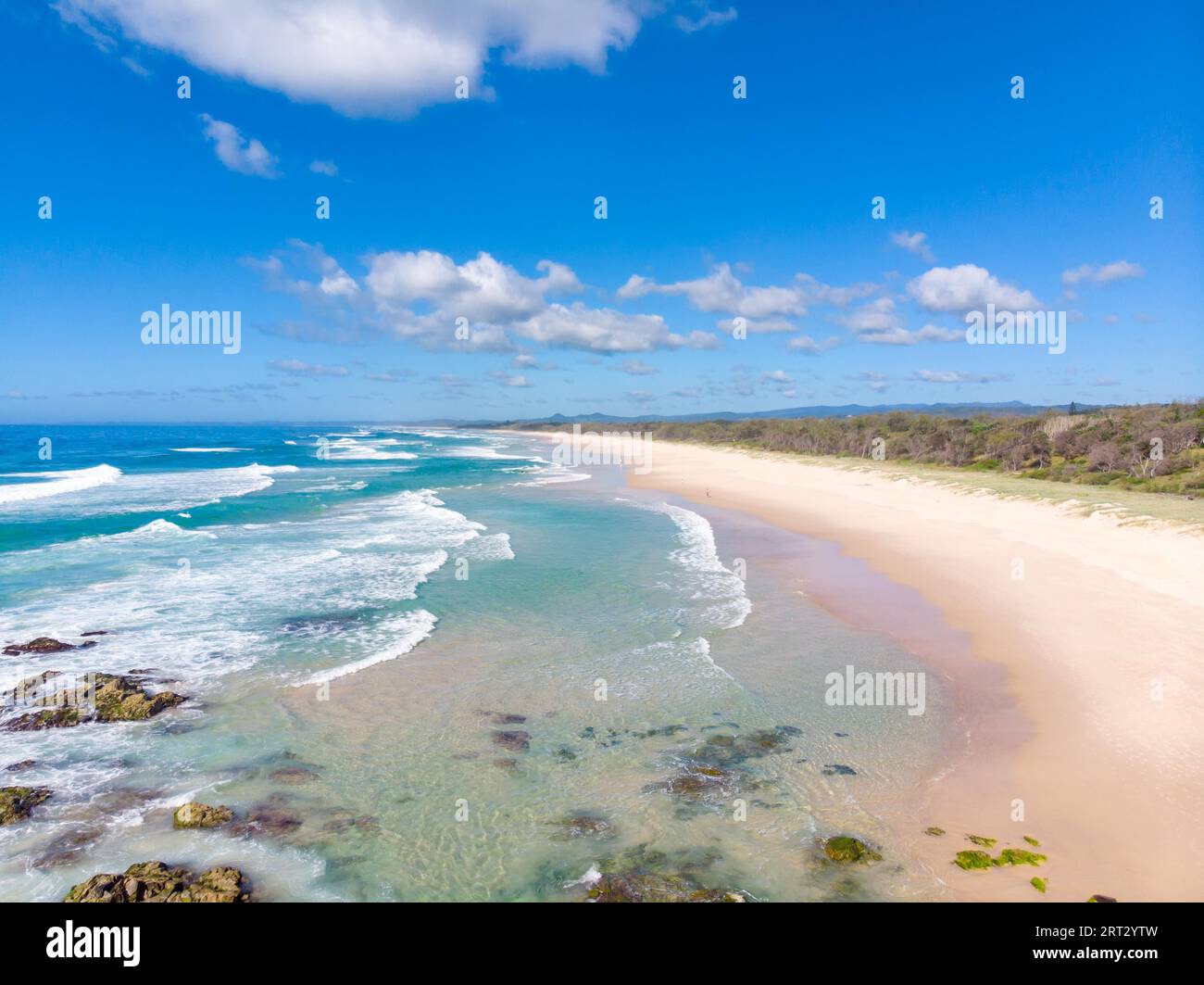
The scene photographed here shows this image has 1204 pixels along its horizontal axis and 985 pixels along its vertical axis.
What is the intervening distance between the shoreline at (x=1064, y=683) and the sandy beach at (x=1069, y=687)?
24 millimetres

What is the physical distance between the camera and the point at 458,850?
266 inches

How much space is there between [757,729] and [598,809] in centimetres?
298

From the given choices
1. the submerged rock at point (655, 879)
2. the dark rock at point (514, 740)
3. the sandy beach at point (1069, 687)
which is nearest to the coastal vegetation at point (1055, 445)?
the sandy beach at point (1069, 687)

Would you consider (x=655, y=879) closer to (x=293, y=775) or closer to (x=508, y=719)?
(x=508, y=719)

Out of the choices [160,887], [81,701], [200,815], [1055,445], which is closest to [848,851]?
[160,887]

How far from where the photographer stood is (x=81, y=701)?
9.89 meters

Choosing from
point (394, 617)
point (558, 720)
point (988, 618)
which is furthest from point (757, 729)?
point (394, 617)

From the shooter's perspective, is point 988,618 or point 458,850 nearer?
point 458,850

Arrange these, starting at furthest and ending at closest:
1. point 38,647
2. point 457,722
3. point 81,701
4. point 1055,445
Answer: point 1055,445 < point 38,647 < point 81,701 < point 457,722

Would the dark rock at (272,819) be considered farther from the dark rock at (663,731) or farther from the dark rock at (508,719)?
the dark rock at (663,731)

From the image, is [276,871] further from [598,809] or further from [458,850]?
[598,809]

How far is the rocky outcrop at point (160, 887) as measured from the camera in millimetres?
5773

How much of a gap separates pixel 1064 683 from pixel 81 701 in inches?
612

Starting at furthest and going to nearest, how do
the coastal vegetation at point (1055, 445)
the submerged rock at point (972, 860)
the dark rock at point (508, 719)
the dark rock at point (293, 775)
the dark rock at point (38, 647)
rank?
1. the coastal vegetation at point (1055, 445)
2. the dark rock at point (38, 647)
3. the dark rock at point (508, 719)
4. the dark rock at point (293, 775)
5. the submerged rock at point (972, 860)
